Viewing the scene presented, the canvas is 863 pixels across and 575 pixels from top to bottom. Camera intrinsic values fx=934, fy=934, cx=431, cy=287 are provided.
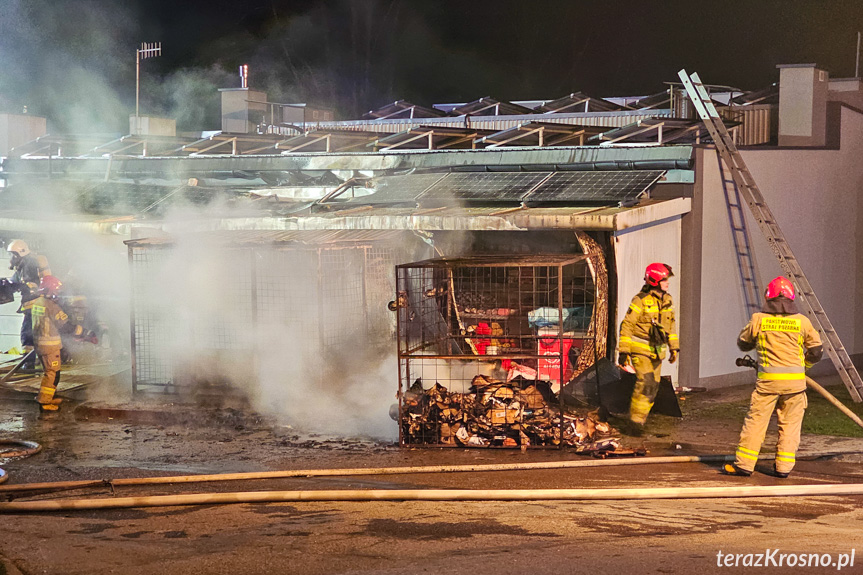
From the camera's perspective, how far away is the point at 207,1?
52.5 meters

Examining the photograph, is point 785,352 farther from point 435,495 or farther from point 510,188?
point 510,188

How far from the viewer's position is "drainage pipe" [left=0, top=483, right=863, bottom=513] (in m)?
7.43

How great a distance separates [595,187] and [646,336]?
132 inches

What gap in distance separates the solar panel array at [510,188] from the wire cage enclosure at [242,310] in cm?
106

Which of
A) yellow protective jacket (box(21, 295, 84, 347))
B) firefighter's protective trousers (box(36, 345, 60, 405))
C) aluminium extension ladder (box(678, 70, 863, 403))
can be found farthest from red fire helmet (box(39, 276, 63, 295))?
aluminium extension ladder (box(678, 70, 863, 403))

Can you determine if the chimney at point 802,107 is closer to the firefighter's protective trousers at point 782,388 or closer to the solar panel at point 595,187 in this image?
the solar panel at point 595,187

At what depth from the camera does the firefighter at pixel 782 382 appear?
8391 mm

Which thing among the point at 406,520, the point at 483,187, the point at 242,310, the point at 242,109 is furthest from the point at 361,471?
the point at 242,109

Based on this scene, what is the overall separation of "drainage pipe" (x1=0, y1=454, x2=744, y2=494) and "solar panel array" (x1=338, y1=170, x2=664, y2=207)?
443 cm

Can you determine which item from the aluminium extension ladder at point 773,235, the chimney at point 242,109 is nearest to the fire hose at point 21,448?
the aluminium extension ladder at point 773,235

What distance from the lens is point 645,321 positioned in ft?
33.9

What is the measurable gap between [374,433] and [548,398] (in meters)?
2.02

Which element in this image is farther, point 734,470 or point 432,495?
point 734,470

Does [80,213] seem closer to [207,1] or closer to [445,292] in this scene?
[445,292]
